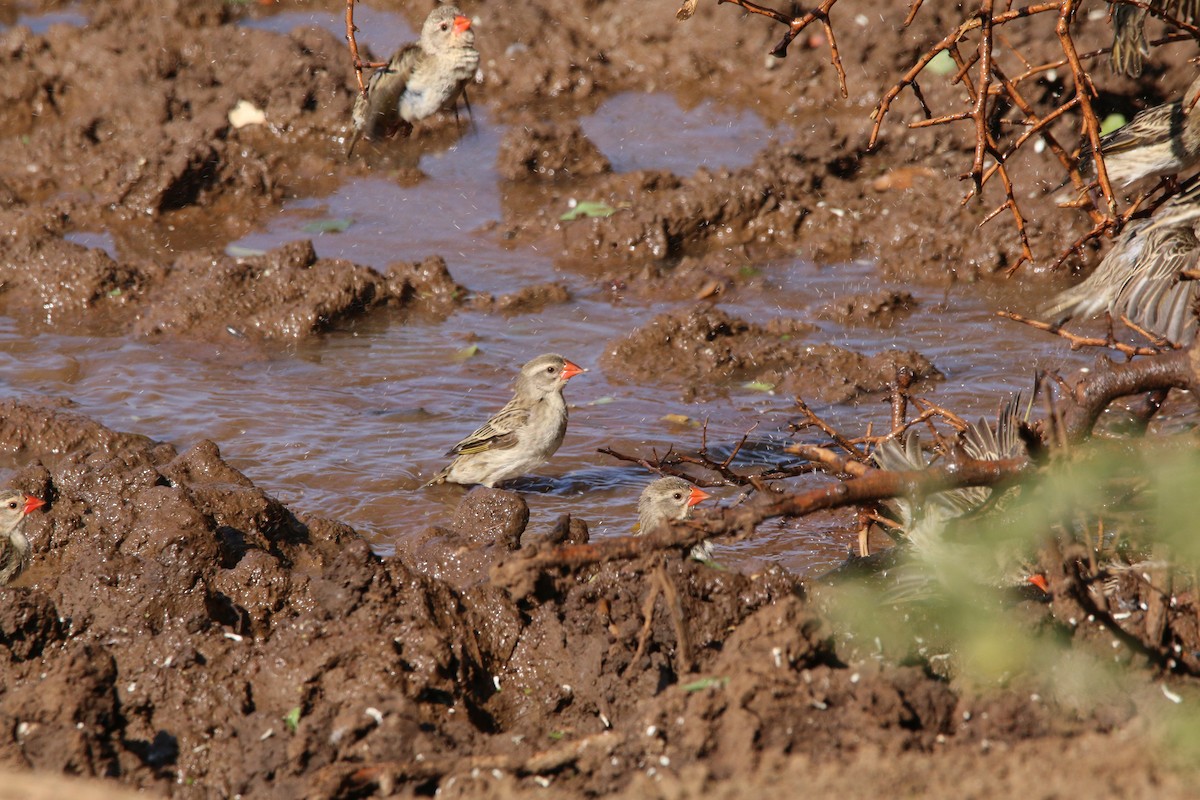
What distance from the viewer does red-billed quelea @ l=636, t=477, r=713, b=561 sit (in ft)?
21.6

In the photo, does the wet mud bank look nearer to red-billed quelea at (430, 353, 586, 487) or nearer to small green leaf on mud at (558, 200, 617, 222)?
red-billed quelea at (430, 353, 586, 487)

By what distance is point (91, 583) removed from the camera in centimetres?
495

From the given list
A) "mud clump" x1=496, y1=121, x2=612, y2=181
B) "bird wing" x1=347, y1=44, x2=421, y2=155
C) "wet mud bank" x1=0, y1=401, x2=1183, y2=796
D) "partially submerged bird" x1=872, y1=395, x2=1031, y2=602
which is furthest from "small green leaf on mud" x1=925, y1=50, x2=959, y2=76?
"wet mud bank" x1=0, y1=401, x2=1183, y2=796

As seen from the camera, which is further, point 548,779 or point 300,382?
point 300,382

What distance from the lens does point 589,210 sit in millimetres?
11617

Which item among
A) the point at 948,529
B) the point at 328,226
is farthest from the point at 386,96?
the point at 328,226

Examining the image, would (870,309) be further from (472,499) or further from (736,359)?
(472,499)

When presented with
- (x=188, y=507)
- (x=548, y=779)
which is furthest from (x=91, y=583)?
(x=548, y=779)

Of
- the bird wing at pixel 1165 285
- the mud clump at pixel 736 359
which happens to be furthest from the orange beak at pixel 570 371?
the bird wing at pixel 1165 285

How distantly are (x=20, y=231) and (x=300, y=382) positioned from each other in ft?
12.0

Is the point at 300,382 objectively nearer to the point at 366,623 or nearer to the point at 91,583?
the point at 91,583

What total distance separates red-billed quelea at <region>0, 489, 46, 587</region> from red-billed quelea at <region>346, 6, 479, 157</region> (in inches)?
116

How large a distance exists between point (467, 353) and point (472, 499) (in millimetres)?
3890

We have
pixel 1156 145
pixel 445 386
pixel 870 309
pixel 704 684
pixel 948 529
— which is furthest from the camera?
pixel 870 309
